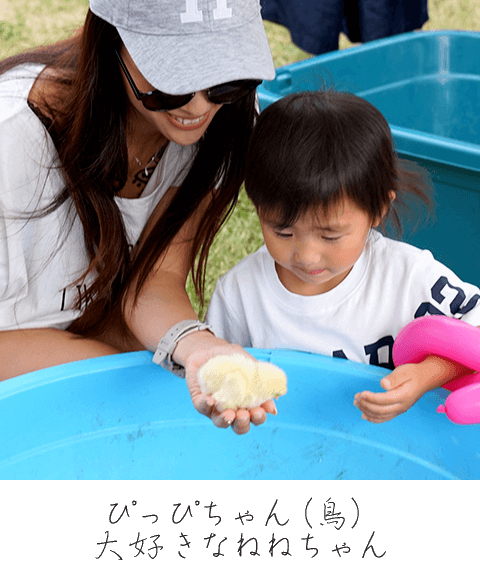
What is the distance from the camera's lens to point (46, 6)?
294 cm

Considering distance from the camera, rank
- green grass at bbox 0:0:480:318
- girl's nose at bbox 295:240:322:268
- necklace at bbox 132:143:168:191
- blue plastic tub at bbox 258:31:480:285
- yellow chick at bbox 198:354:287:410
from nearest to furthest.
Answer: yellow chick at bbox 198:354:287:410 → girl's nose at bbox 295:240:322:268 → necklace at bbox 132:143:168:191 → blue plastic tub at bbox 258:31:480:285 → green grass at bbox 0:0:480:318

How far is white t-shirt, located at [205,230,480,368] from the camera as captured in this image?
1.07 meters

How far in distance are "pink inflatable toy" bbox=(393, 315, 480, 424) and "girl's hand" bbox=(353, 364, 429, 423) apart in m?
0.04

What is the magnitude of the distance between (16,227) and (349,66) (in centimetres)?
119

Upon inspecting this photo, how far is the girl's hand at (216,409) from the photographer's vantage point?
2.81 feet

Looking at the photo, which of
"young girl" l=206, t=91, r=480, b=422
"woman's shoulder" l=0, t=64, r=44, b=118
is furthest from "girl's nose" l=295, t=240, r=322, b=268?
"woman's shoulder" l=0, t=64, r=44, b=118

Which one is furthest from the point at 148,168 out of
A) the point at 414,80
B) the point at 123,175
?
the point at 414,80

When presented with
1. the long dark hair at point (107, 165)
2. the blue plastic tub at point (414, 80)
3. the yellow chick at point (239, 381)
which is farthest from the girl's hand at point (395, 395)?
the blue plastic tub at point (414, 80)

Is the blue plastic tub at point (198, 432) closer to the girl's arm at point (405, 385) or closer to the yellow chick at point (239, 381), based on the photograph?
the girl's arm at point (405, 385)

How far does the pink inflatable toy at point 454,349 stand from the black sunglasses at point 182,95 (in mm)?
400

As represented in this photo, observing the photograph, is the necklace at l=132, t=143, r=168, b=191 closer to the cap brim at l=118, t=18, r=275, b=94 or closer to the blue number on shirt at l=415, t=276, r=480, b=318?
the cap brim at l=118, t=18, r=275, b=94
